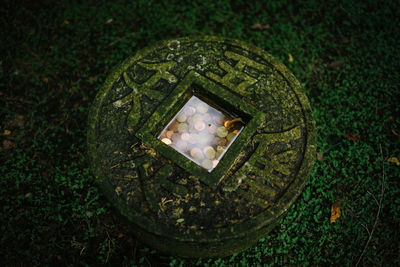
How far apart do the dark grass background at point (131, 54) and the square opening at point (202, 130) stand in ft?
2.79

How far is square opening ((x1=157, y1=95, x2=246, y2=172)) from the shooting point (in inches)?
95.0

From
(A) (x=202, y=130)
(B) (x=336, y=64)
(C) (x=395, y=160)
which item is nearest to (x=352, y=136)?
(C) (x=395, y=160)

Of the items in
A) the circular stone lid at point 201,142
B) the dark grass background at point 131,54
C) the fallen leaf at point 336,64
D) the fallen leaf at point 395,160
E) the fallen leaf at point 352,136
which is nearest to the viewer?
the circular stone lid at point 201,142

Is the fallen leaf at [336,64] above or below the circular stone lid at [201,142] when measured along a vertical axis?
above

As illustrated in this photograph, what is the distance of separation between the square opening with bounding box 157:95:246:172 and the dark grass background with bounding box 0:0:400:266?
849mm

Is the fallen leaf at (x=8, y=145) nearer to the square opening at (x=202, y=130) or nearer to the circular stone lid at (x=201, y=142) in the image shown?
the circular stone lid at (x=201, y=142)

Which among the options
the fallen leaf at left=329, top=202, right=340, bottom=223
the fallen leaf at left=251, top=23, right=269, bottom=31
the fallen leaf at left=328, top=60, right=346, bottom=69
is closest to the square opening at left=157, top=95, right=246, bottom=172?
the fallen leaf at left=329, top=202, right=340, bottom=223


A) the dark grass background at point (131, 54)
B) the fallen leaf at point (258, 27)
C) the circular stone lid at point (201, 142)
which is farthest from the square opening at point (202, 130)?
the fallen leaf at point (258, 27)

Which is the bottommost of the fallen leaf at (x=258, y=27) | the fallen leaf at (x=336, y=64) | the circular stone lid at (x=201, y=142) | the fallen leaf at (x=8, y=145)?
the fallen leaf at (x=8, y=145)

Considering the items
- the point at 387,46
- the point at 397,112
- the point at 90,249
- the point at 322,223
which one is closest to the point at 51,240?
the point at 90,249

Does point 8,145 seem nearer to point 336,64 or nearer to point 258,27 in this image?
point 258,27

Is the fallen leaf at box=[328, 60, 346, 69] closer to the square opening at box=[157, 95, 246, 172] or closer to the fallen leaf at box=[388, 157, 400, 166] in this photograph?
the fallen leaf at box=[388, 157, 400, 166]

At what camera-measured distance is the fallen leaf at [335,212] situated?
8.99 ft

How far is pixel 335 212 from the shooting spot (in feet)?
9.09
